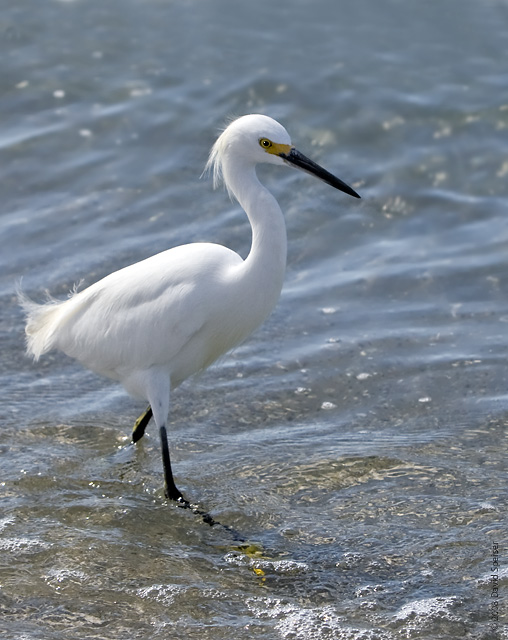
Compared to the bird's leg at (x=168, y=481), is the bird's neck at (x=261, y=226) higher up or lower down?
higher up

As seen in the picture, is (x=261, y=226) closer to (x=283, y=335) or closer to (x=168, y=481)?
(x=168, y=481)

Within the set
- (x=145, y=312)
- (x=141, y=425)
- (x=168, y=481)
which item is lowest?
(x=168, y=481)

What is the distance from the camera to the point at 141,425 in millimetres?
5586

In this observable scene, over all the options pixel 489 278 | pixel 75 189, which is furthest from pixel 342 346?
pixel 75 189

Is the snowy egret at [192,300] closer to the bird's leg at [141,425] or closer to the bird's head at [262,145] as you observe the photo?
the bird's head at [262,145]

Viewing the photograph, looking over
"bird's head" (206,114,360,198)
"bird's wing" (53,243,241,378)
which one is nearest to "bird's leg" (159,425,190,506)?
"bird's wing" (53,243,241,378)

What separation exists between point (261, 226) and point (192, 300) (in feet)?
1.73

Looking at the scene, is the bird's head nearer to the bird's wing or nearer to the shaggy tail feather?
the bird's wing

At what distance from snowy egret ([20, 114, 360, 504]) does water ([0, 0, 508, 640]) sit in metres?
0.57

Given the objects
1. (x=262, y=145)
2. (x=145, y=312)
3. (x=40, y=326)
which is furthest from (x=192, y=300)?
(x=40, y=326)

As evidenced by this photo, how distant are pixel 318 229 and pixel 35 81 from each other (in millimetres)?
4313

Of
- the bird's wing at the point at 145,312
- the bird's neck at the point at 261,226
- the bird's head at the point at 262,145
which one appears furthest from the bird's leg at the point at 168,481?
the bird's head at the point at 262,145

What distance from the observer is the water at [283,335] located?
13.8 feet

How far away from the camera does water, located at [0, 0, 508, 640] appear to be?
421cm
